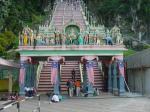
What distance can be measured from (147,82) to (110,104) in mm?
5936

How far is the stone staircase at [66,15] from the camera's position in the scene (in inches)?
1732

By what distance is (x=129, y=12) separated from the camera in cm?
5394

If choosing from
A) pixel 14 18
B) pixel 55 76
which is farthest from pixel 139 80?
pixel 14 18

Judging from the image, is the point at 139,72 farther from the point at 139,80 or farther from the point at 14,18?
the point at 14,18

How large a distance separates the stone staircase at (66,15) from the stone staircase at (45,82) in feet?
27.3

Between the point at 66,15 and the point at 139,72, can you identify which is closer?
the point at 139,72

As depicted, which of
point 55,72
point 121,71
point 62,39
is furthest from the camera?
point 62,39

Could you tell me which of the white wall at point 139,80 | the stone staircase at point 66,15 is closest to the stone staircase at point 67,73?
the white wall at point 139,80

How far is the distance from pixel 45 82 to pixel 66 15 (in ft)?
47.3

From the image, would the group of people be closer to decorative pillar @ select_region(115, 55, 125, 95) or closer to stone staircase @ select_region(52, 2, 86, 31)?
decorative pillar @ select_region(115, 55, 125, 95)

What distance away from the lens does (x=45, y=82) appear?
3350 centimetres

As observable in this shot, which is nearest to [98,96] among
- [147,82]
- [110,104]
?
[147,82]

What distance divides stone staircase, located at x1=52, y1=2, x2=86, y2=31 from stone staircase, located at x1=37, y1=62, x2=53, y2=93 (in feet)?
27.3

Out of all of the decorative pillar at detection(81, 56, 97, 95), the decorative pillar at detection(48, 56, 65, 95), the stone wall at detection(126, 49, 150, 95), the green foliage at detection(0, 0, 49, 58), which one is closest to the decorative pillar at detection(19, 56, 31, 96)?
the decorative pillar at detection(48, 56, 65, 95)
